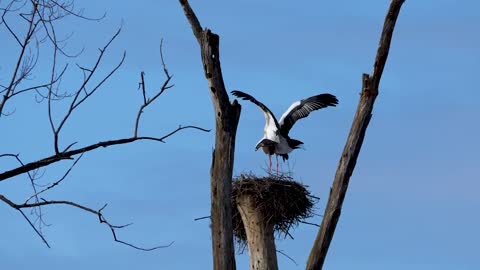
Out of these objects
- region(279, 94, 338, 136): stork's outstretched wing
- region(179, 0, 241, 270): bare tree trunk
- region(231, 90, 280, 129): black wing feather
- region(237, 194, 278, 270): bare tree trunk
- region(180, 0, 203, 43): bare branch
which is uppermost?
region(279, 94, 338, 136): stork's outstretched wing

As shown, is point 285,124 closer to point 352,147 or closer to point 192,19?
point 192,19

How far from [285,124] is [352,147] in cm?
883

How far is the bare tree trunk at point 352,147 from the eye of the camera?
329 inches

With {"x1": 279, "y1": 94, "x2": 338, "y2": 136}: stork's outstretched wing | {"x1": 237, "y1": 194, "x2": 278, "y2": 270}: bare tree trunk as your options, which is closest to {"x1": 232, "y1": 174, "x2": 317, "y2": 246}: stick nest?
{"x1": 237, "y1": 194, "x2": 278, "y2": 270}: bare tree trunk

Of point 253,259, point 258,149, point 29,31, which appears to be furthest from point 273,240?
point 29,31

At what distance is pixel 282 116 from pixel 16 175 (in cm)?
1016

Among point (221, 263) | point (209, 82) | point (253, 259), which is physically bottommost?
point (221, 263)

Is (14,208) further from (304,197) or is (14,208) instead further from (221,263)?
(304,197)

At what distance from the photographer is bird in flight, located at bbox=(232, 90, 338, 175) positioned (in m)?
17.0

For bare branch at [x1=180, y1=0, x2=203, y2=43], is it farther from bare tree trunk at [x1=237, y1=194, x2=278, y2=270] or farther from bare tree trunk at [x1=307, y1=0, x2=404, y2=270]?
bare tree trunk at [x1=237, y1=194, x2=278, y2=270]

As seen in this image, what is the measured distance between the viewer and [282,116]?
57.4ft

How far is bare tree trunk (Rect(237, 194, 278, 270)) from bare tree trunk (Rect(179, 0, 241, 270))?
5.93m

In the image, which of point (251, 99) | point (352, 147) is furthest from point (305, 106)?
point (352, 147)

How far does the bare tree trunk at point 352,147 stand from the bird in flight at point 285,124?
7808 millimetres
